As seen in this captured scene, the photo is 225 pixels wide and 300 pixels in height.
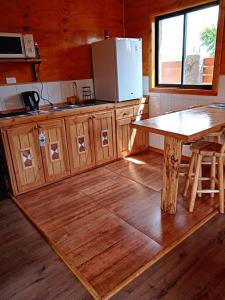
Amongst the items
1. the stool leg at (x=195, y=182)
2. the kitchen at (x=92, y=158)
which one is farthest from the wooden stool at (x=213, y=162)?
the kitchen at (x=92, y=158)

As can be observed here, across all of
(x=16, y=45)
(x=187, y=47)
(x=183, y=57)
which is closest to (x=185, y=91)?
(x=183, y=57)

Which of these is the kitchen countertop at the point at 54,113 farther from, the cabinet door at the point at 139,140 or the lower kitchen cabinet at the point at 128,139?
the cabinet door at the point at 139,140

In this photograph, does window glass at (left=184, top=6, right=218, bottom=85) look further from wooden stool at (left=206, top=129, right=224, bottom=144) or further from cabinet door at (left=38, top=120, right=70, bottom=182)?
cabinet door at (left=38, top=120, right=70, bottom=182)

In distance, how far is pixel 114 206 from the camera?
7.95ft

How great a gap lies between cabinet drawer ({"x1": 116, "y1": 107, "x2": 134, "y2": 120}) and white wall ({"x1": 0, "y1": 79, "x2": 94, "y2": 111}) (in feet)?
2.22

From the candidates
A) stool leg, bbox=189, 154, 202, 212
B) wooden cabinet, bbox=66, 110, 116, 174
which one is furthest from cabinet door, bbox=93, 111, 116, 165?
stool leg, bbox=189, 154, 202, 212

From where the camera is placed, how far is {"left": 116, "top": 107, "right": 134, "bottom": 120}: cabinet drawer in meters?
3.42

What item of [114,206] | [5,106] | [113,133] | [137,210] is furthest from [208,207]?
[5,106]

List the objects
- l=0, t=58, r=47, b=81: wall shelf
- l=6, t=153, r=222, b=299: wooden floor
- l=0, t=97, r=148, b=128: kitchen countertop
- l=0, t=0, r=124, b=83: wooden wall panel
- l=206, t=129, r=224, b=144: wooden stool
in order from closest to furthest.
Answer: l=6, t=153, r=222, b=299: wooden floor, l=206, t=129, r=224, b=144: wooden stool, l=0, t=97, r=148, b=128: kitchen countertop, l=0, t=58, r=47, b=81: wall shelf, l=0, t=0, r=124, b=83: wooden wall panel

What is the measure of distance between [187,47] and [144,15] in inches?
35.3

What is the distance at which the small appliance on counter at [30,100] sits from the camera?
2.97 metres

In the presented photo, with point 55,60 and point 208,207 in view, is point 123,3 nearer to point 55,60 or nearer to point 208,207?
point 55,60

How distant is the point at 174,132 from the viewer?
184 cm

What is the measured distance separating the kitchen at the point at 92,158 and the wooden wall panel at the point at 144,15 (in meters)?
0.02
